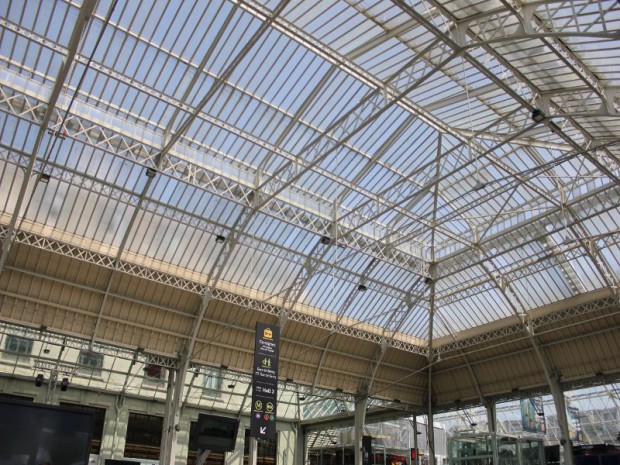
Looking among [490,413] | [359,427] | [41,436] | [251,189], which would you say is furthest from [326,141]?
[490,413]

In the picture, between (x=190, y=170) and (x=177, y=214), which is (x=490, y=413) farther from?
(x=190, y=170)

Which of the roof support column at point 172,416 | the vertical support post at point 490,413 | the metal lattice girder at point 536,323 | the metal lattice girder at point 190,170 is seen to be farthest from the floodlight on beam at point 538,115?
the vertical support post at point 490,413

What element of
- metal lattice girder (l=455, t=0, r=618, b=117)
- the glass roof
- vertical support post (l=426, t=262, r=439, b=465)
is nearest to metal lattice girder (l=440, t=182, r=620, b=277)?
the glass roof

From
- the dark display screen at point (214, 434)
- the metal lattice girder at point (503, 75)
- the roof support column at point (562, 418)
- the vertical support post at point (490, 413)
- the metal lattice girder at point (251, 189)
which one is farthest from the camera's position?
the vertical support post at point (490, 413)

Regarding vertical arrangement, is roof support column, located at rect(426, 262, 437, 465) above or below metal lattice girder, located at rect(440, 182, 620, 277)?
below

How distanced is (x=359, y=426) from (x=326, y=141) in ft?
77.3

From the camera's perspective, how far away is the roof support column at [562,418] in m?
35.4

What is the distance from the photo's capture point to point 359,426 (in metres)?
42.8

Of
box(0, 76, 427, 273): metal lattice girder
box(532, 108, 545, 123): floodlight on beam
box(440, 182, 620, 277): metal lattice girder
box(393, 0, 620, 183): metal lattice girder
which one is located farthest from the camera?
box(440, 182, 620, 277): metal lattice girder

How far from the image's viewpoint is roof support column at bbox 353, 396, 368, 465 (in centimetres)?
4141

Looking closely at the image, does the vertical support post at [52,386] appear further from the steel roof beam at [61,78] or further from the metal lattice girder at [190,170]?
the metal lattice girder at [190,170]

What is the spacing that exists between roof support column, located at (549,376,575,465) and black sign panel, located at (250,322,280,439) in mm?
20094

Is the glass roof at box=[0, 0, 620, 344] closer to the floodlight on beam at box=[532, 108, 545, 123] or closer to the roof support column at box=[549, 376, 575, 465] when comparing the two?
the floodlight on beam at box=[532, 108, 545, 123]

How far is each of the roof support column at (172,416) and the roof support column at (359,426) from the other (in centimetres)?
1408
